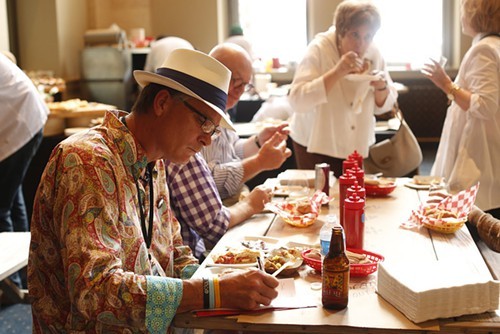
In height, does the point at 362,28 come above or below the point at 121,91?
above

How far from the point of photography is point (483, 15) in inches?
145

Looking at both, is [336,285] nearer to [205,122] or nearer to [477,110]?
[205,122]

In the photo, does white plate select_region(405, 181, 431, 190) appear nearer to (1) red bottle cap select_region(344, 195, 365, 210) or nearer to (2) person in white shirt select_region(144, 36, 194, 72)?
(1) red bottle cap select_region(344, 195, 365, 210)

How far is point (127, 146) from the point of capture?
6.20 ft

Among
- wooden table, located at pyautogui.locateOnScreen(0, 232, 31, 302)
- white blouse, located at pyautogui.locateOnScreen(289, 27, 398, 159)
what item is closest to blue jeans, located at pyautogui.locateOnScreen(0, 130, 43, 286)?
wooden table, located at pyautogui.locateOnScreen(0, 232, 31, 302)

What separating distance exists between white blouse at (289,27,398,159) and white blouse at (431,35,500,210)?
51 cm

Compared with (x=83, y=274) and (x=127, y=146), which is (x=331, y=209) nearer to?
(x=127, y=146)

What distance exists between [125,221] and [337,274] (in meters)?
0.56

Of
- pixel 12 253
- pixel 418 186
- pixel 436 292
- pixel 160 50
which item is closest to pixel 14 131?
pixel 12 253

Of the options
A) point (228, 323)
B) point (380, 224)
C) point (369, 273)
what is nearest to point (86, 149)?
point (228, 323)

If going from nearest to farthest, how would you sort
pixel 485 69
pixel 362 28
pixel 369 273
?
pixel 369 273 → pixel 485 69 → pixel 362 28

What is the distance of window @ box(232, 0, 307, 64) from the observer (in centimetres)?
927

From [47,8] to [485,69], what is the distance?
5.00 m

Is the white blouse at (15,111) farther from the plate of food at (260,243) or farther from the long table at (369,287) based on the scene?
the plate of food at (260,243)
